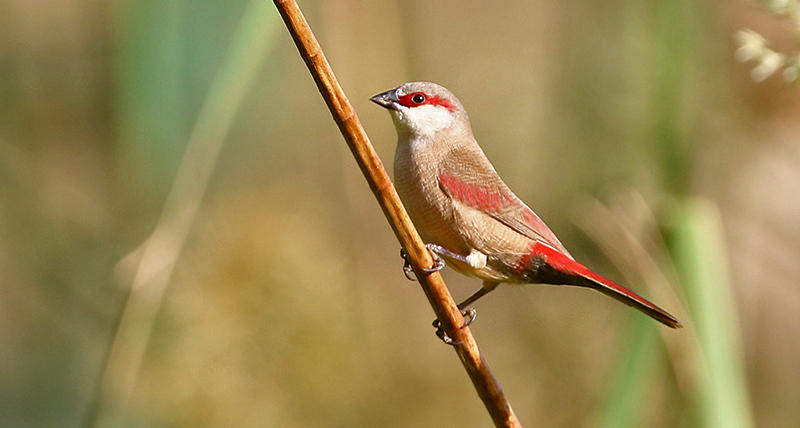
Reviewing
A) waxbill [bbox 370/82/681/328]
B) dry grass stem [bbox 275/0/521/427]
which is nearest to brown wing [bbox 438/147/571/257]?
waxbill [bbox 370/82/681/328]

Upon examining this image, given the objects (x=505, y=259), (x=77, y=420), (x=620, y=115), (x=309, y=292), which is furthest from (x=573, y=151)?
(x=77, y=420)

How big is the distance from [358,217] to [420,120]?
1371 mm

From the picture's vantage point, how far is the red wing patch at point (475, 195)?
1.75 m

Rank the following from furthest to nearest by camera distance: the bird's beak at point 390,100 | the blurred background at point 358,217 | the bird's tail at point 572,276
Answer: the bird's beak at point 390,100 → the blurred background at point 358,217 → the bird's tail at point 572,276

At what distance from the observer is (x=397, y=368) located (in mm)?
2945

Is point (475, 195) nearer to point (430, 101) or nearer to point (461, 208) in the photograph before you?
point (461, 208)

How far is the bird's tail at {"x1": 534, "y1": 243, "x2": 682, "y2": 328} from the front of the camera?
148 centimetres

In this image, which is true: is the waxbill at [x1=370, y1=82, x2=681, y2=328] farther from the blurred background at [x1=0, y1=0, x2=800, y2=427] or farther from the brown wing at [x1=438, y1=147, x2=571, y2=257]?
the blurred background at [x1=0, y1=0, x2=800, y2=427]

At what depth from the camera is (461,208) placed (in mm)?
1752

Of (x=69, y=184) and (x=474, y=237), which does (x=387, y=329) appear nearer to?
(x=474, y=237)

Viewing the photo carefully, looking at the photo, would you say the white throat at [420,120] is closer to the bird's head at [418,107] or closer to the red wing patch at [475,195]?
the bird's head at [418,107]

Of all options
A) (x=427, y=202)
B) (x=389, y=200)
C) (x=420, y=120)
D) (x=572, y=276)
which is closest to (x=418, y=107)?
(x=420, y=120)

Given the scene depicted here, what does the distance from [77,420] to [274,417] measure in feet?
2.86

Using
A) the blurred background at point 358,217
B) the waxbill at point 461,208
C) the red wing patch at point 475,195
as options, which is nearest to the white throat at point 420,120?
the waxbill at point 461,208
